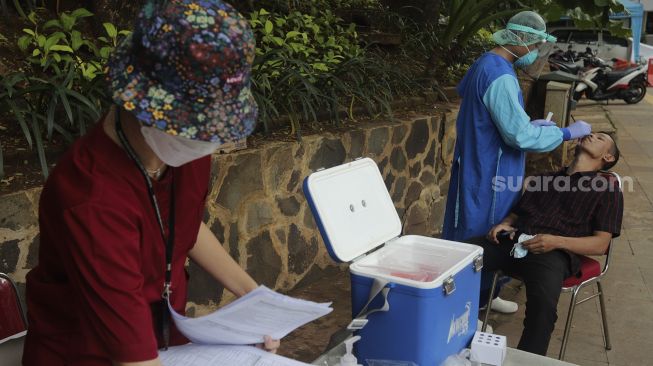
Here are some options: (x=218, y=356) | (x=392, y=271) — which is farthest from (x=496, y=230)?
(x=218, y=356)

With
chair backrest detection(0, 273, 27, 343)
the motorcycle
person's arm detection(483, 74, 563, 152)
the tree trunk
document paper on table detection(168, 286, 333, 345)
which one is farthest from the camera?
the motorcycle

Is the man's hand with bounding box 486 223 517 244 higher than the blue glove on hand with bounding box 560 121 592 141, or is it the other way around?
the blue glove on hand with bounding box 560 121 592 141

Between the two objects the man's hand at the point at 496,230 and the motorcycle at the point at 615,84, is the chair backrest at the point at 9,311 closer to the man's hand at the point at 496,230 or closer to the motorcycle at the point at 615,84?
the man's hand at the point at 496,230

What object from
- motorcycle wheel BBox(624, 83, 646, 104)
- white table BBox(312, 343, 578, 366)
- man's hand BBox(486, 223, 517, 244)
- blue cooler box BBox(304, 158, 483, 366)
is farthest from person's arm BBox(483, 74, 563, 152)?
motorcycle wheel BBox(624, 83, 646, 104)

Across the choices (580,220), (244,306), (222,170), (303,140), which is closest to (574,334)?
(580,220)

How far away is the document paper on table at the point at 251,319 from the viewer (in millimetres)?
1638

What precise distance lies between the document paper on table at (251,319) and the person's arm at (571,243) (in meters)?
1.85

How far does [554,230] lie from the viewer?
3.42m

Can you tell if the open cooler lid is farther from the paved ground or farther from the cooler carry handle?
the paved ground

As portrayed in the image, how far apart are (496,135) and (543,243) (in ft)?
2.13

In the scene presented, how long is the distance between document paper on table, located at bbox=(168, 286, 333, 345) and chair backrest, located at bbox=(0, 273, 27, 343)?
656 mm

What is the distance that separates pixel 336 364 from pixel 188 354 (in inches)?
26.5

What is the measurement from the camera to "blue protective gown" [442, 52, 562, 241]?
3.43m

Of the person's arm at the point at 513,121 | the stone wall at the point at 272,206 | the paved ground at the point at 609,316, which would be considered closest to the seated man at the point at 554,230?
the person's arm at the point at 513,121
